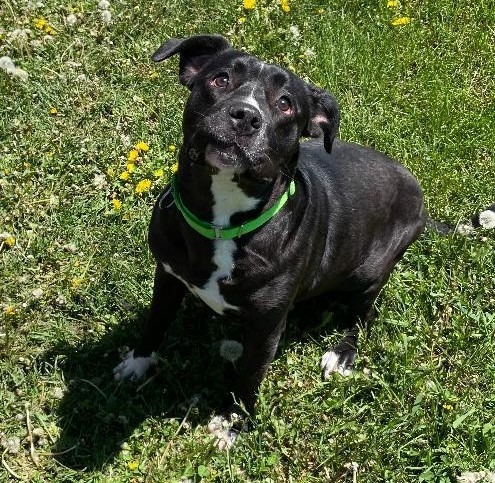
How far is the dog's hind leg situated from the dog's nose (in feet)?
5.38

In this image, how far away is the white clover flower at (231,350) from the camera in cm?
428

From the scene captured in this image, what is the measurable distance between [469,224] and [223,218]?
230 centimetres

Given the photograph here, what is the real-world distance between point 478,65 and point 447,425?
10.4ft

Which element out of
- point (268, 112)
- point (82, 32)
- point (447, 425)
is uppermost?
point (268, 112)

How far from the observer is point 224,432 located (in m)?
4.12

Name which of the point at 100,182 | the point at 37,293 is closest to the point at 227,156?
the point at 37,293

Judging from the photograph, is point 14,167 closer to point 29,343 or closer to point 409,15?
point 29,343

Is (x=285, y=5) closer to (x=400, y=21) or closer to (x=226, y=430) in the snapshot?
(x=400, y=21)

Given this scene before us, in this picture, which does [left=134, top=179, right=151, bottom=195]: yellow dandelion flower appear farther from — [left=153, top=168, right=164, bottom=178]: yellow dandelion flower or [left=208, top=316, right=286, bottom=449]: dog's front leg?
[left=208, top=316, right=286, bottom=449]: dog's front leg

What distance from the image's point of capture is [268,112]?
131 inches

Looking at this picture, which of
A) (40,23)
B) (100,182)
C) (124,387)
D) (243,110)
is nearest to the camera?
(243,110)

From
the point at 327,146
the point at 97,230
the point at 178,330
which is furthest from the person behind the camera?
the point at 97,230

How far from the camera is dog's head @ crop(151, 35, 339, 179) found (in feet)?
10.3

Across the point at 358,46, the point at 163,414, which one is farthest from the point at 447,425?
the point at 358,46
